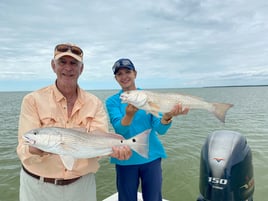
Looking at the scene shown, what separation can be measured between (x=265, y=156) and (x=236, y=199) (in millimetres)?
8279

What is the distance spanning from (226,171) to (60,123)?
2290 mm

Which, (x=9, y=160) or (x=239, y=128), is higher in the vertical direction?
(x=239, y=128)

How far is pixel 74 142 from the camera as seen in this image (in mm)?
2721

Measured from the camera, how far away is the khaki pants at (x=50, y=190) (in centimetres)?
291

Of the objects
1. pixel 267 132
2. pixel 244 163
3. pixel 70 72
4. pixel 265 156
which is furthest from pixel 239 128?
pixel 70 72

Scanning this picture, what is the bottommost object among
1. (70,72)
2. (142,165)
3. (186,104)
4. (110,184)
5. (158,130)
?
(110,184)

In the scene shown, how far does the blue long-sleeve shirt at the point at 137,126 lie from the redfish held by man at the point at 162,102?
0.35 m

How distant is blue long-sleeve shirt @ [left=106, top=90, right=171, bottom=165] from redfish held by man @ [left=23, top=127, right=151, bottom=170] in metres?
0.55

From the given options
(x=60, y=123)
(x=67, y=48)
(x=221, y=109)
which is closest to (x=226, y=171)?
(x=221, y=109)

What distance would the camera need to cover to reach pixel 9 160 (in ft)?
34.5

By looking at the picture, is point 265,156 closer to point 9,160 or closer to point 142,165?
point 142,165

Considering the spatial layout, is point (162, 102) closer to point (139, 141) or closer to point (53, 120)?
point (139, 141)

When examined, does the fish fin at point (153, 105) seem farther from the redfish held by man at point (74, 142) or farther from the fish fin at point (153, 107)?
the redfish held by man at point (74, 142)

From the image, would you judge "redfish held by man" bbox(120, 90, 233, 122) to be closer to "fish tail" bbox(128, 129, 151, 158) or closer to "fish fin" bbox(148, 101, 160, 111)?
"fish fin" bbox(148, 101, 160, 111)
